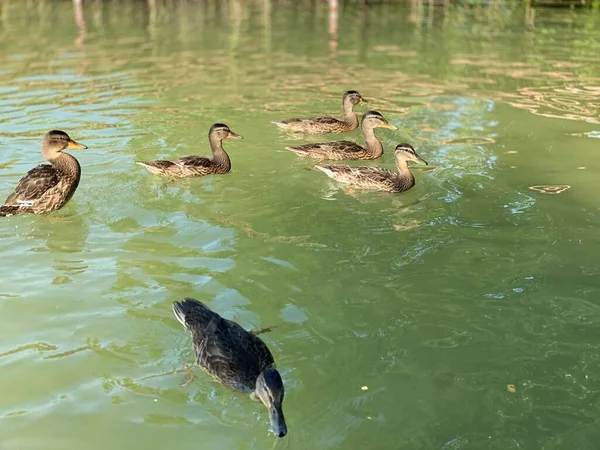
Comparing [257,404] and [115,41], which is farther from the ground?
[115,41]

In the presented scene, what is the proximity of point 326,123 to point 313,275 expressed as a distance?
6.59 m

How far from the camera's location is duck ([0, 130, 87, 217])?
9.63m

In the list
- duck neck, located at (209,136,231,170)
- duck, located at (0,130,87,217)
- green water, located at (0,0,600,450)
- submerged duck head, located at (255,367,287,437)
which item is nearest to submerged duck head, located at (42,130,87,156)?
duck, located at (0,130,87,217)

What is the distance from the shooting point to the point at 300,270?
8078mm

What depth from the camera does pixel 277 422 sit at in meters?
5.04

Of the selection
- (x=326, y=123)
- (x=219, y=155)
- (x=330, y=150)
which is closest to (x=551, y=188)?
(x=330, y=150)

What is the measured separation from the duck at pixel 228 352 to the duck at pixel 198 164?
499cm

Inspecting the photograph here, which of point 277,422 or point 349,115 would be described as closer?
point 277,422

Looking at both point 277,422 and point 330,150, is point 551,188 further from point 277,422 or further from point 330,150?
point 277,422

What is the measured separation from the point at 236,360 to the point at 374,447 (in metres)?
1.40

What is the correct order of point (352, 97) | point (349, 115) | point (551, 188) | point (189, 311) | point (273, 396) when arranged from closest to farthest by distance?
point (273, 396) → point (189, 311) → point (551, 188) → point (352, 97) → point (349, 115)

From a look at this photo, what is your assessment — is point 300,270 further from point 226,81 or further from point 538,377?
point 226,81

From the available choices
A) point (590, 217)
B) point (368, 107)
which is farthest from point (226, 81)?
point (590, 217)

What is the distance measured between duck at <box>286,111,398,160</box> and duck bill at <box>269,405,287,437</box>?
301 inches
